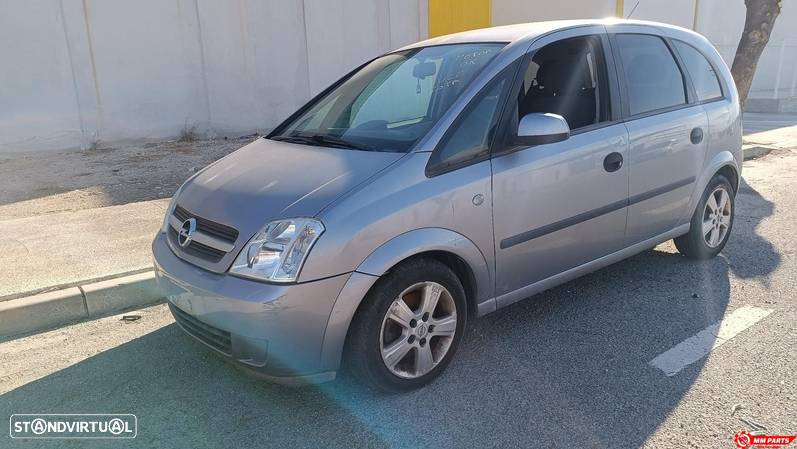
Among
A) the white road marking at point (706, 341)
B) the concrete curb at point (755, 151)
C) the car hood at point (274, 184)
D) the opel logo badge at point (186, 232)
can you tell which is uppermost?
the car hood at point (274, 184)

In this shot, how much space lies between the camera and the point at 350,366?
114 inches

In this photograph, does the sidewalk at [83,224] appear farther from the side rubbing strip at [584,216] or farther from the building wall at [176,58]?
the side rubbing strip at [584,216]

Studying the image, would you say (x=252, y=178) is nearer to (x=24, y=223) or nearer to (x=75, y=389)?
(x=75, y=389)

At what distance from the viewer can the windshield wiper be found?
10.8 feet

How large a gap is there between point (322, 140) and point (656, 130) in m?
2.13

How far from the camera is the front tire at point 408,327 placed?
2836 millimetres

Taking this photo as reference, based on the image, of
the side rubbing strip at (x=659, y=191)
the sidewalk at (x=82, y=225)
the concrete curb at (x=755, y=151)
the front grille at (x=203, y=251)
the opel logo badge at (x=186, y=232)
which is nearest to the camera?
the front grille at (x=203, y=251)

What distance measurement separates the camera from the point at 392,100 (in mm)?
3688

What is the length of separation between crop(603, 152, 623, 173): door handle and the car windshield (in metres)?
0.91

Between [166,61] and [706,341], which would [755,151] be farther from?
[166,61]

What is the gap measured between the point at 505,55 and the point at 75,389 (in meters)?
2.92

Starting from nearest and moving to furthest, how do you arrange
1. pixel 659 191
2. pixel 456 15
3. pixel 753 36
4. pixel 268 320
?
pixel 268 320 < pixel 659 191 < pixel 753 36 < pixel 456 15

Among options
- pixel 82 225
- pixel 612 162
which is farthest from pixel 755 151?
pixel 82 225

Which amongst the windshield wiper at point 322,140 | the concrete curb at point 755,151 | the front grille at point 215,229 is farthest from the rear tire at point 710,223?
the concrete curb at point 755,151
